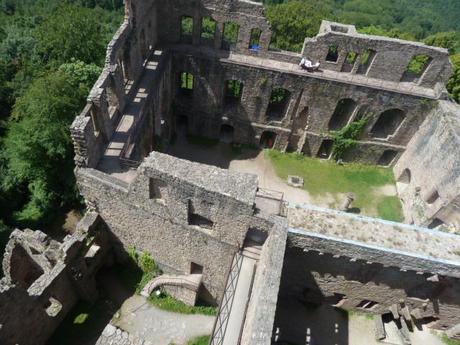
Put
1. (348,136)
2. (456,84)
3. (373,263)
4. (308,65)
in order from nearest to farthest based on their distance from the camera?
(373,263) < (308,65) < (348,136) < (456,84)

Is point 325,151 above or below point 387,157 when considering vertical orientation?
below

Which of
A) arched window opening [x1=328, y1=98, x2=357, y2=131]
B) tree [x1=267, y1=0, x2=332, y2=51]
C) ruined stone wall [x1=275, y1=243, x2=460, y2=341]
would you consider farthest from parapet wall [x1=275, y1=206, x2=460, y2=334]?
tree [x1=267, y1=0, x2=332, y2=51]

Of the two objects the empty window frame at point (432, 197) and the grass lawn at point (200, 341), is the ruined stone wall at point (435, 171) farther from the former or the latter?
the grass lawn at point (200, 341)

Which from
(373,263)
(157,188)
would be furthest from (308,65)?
(157,188)

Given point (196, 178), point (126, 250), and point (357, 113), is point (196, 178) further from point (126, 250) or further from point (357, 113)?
point (357, 113)

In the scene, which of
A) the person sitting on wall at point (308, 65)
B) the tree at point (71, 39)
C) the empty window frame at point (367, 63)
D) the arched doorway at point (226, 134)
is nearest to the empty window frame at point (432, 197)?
the empty window frame at point (367, 63)

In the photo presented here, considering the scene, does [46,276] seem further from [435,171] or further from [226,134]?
[435,171]
